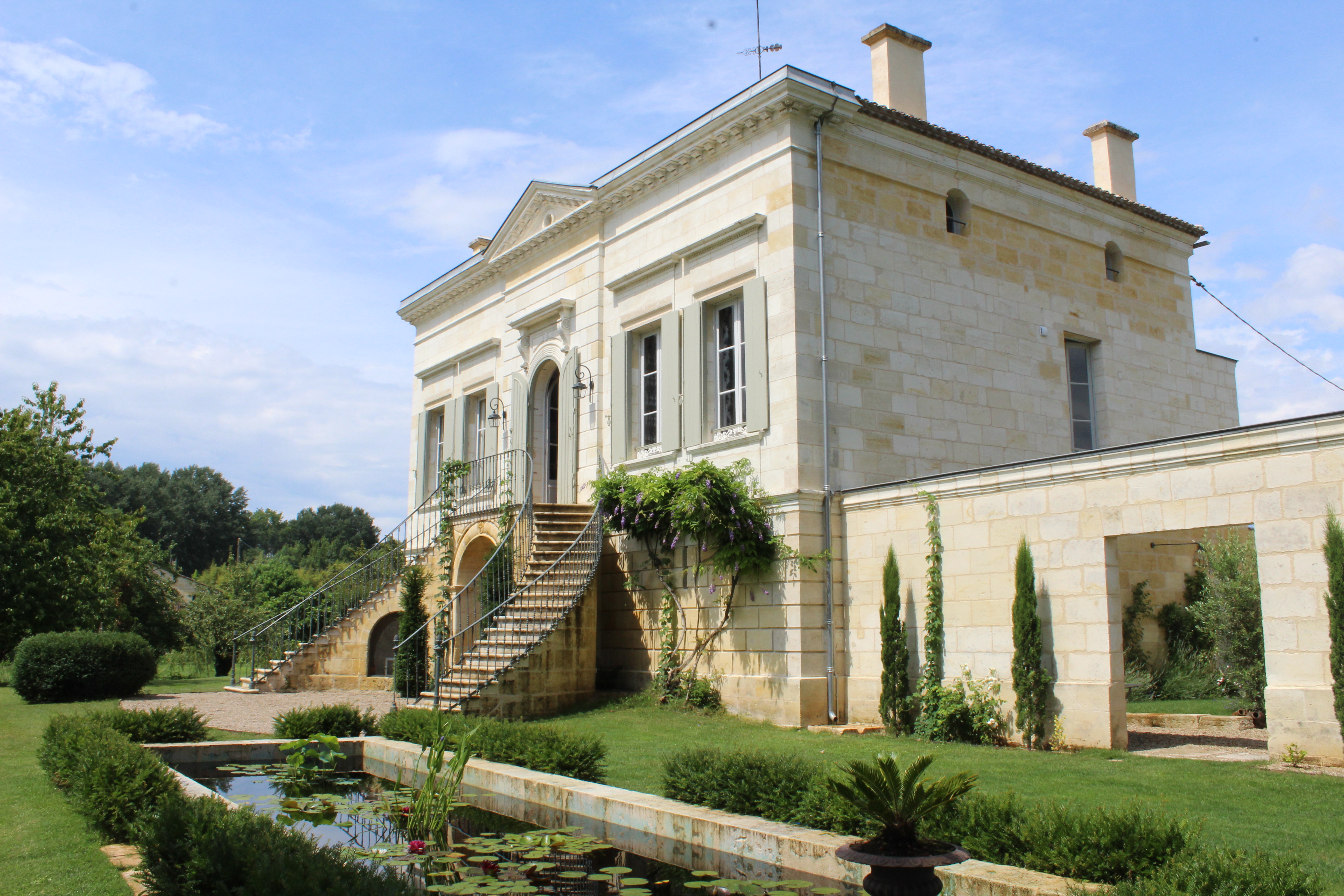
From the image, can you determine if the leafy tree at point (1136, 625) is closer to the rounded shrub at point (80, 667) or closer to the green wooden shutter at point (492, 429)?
the green wooden shutter at point (492, 429)

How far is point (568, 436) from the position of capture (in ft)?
55.3

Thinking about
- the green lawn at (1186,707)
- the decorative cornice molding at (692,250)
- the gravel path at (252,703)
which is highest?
the decorative cornice molding at (692,250)

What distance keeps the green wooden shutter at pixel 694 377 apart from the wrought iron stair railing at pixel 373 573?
3.85 metres

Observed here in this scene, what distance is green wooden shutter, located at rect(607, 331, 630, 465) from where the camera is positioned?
15.6 meters

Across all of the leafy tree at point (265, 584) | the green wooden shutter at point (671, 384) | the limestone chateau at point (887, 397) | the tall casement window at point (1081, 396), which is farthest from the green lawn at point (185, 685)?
the tall casement window at point (1081, 396)

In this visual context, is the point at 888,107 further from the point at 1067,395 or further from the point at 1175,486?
the point at 1175,486

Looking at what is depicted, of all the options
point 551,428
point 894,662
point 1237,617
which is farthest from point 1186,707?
point 551,428

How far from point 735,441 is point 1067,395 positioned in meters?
5.74

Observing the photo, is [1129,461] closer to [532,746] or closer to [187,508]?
[532,746]

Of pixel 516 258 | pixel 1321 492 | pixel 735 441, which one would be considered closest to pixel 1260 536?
pixel 1321 492

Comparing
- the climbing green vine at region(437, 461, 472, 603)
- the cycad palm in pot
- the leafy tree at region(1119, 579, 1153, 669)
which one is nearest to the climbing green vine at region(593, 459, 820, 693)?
the climbing green vine at region(437, 461, 472, 603)

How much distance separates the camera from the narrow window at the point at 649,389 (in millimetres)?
15656

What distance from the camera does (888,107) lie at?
15.0 meters

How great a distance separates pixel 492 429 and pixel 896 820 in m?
15.8
